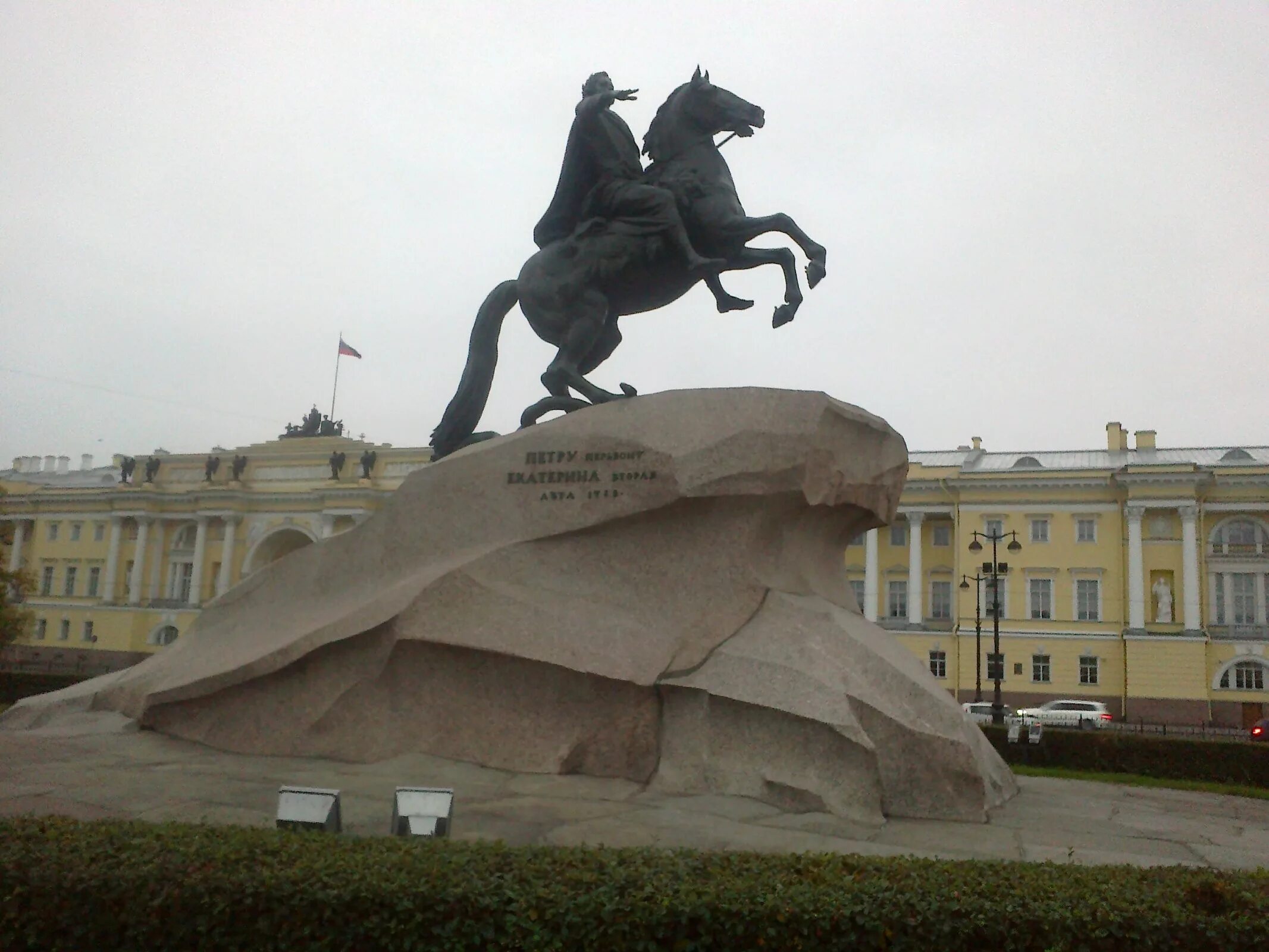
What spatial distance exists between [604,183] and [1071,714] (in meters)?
36.1

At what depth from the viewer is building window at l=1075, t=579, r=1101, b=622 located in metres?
48.6

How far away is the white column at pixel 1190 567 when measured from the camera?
46.6 m

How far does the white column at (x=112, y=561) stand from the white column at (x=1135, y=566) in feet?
166

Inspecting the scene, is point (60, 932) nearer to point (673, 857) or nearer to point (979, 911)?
point (673, 857)

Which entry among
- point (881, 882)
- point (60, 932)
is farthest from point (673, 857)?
point (60, 932)

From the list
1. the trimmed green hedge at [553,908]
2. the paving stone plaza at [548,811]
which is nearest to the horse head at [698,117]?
the paving stone plaza at [548,811]

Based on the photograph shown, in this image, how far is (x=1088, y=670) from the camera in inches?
1881

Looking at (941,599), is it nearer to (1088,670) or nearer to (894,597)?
(894,597)

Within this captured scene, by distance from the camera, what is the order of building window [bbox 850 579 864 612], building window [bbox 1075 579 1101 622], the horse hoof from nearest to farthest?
the horse hoof < building window [bbox 1075 579 1101 622] < building window [bbox 850 579 864 612]

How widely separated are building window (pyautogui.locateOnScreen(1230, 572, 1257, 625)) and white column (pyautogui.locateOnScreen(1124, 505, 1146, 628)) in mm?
3808

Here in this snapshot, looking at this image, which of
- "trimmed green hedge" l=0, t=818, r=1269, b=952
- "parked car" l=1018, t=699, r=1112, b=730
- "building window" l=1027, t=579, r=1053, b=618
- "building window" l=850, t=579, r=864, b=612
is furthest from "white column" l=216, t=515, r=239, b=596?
"trimmed green hedge" l=0, t=818, r=1269, b=952

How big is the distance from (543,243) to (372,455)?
45556mm

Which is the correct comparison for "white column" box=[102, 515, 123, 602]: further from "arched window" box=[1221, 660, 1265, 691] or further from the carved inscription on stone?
the carved inscription on stone

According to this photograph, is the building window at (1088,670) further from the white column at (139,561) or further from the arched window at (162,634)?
the white column at (139,561)
